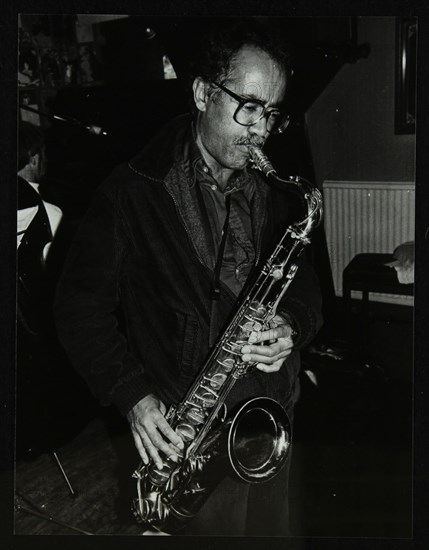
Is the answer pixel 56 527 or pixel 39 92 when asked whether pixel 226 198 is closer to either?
pixel 39 92

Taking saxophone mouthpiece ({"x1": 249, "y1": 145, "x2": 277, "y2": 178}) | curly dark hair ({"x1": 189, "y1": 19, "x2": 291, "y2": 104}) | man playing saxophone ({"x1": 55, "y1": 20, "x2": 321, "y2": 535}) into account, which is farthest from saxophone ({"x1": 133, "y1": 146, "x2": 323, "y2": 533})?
curly dark hair ({"x1": 189, "y1": 19, "x2": 291, "y2": 104})

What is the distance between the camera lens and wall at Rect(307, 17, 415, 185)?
5.95 feet

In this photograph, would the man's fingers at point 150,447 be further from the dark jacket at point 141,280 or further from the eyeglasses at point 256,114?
the eyeglasses at point 256,114

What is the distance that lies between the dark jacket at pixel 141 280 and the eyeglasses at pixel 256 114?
164mm

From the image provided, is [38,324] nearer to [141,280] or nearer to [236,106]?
[141,280]

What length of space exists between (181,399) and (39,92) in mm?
1040

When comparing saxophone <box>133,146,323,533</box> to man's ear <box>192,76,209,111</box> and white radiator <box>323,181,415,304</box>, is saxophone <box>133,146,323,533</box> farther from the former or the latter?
man's ear <box>192,76,209,111</box>

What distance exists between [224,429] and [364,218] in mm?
810

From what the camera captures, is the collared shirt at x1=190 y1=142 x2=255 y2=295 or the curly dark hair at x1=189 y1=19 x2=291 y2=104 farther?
the collared shirt at x1=190 y1=142 x2=255 y2=295

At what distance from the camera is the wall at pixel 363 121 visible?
181cm

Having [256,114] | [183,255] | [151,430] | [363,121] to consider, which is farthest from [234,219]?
[151,430]

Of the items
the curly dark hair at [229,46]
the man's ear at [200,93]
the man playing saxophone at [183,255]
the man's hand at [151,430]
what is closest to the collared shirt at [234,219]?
the man playing saxophone at [183,255]

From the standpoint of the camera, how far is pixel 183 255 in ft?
5.99

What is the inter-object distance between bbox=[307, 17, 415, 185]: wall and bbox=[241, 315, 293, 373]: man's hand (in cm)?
49
